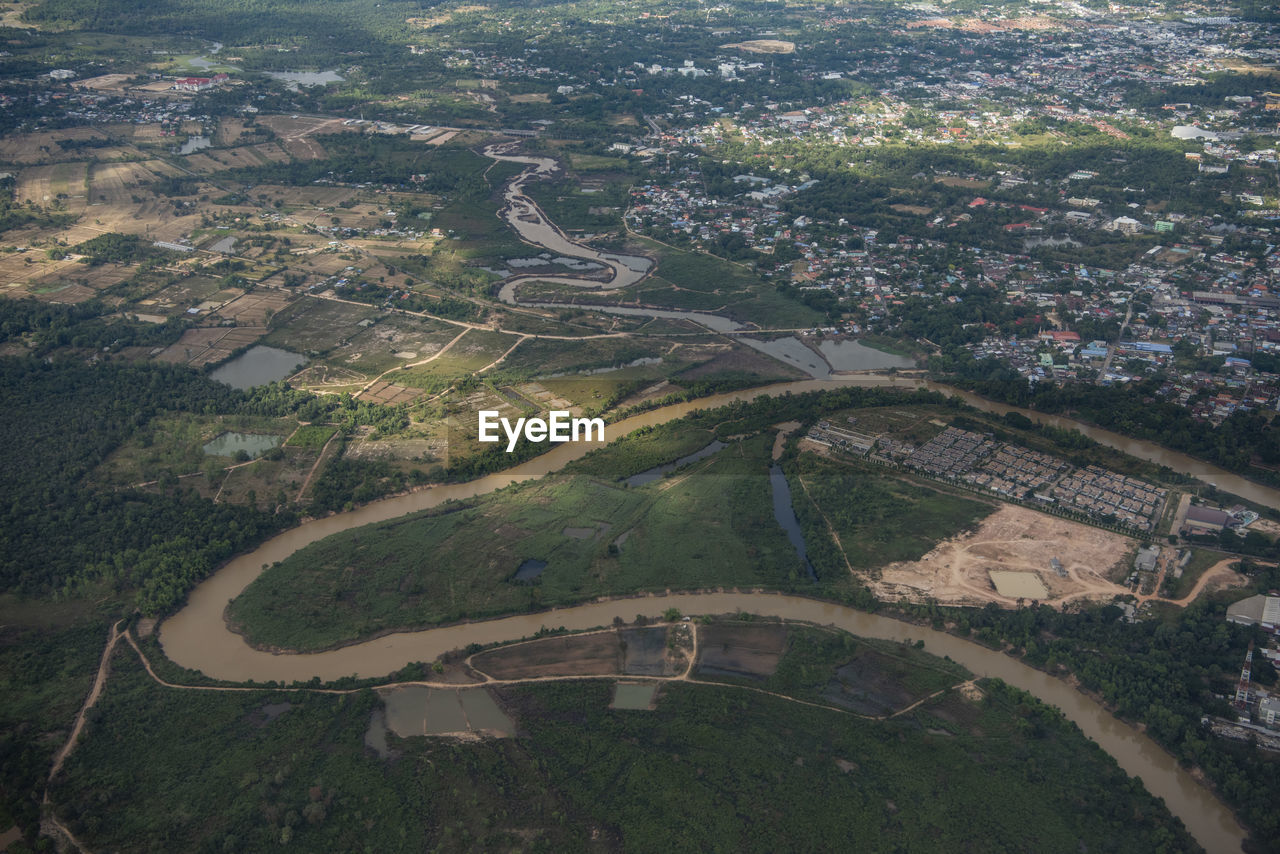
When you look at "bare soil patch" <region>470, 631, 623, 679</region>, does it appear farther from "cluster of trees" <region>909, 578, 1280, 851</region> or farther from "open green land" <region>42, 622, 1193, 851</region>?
"cluster of trees" <region>909, 578, 1280, 851</region>

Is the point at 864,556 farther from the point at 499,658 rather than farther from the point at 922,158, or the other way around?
the point at 922,158

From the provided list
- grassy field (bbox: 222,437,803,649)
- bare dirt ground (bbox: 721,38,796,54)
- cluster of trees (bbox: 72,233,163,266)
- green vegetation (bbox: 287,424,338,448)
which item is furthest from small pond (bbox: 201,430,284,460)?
bare dirt ground (bbox: 721,38,796,54)

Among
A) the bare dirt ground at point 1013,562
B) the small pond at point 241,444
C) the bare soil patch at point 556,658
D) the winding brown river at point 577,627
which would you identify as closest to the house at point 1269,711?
the winding brown river at point 577,627

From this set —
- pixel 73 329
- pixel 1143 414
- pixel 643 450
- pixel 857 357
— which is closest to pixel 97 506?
pixel 73 329

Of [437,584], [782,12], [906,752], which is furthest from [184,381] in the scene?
[782,12]

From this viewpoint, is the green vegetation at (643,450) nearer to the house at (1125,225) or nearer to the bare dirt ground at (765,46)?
the house at (1125,225)

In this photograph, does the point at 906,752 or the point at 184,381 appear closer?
the point at 906,752
